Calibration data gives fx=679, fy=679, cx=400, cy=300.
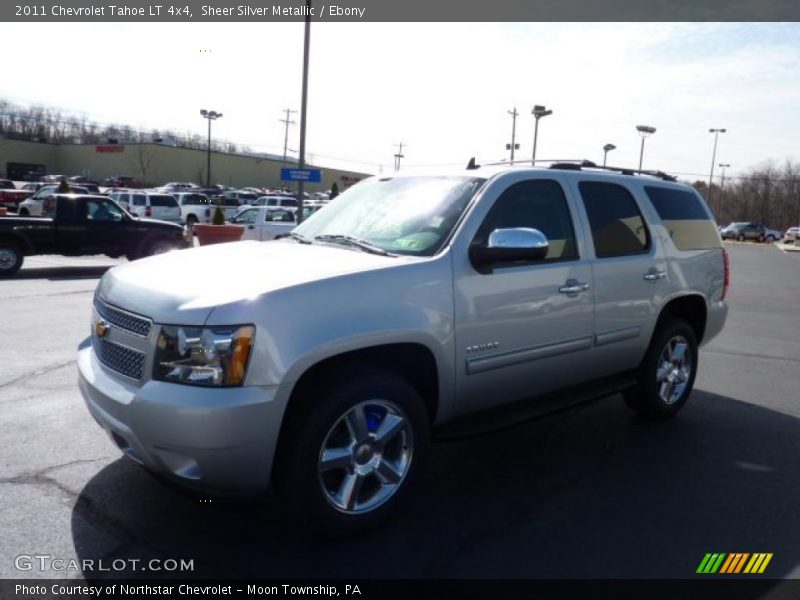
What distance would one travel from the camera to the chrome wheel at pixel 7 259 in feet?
45.9

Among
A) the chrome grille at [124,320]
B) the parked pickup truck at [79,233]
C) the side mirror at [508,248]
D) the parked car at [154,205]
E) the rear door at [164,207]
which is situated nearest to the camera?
the chrome grille at [124,320]

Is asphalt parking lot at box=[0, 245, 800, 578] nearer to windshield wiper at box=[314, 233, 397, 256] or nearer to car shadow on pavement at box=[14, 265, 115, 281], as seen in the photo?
windshield wiper at box=[314, 233, 397, 256]

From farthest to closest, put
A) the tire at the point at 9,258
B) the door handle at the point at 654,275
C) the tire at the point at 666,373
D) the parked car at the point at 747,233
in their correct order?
the parked car at the point at 747,233, the tire at the point at 9,258, the tire at the point at 666,373, the door handle at the point at 654,275

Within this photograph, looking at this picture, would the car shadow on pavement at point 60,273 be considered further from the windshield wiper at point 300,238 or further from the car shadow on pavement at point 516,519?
the car shadow on pavement at point 516,519

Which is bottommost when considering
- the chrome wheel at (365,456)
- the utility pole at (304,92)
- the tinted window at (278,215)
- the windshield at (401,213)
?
the chrome wheel at (365,456)

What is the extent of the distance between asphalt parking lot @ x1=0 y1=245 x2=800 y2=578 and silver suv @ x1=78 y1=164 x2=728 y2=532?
34 cm

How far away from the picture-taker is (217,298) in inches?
121

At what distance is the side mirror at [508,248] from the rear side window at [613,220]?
1.07 meters

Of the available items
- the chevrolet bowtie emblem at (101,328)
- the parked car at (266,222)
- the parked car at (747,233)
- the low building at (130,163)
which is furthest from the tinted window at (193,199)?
the parked car at (747,233)

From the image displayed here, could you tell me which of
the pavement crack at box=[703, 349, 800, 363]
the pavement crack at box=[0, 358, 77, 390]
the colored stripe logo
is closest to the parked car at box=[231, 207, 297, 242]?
the pavement crack at box=[0, 358, 77, 390]

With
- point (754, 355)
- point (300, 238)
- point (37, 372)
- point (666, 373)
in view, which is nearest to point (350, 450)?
point (300, 238)

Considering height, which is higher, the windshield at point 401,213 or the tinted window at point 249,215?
the windshield at point 401,213

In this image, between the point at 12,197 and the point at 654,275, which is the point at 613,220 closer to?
the point at 654,275

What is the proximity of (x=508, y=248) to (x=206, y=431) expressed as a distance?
1884 mm
